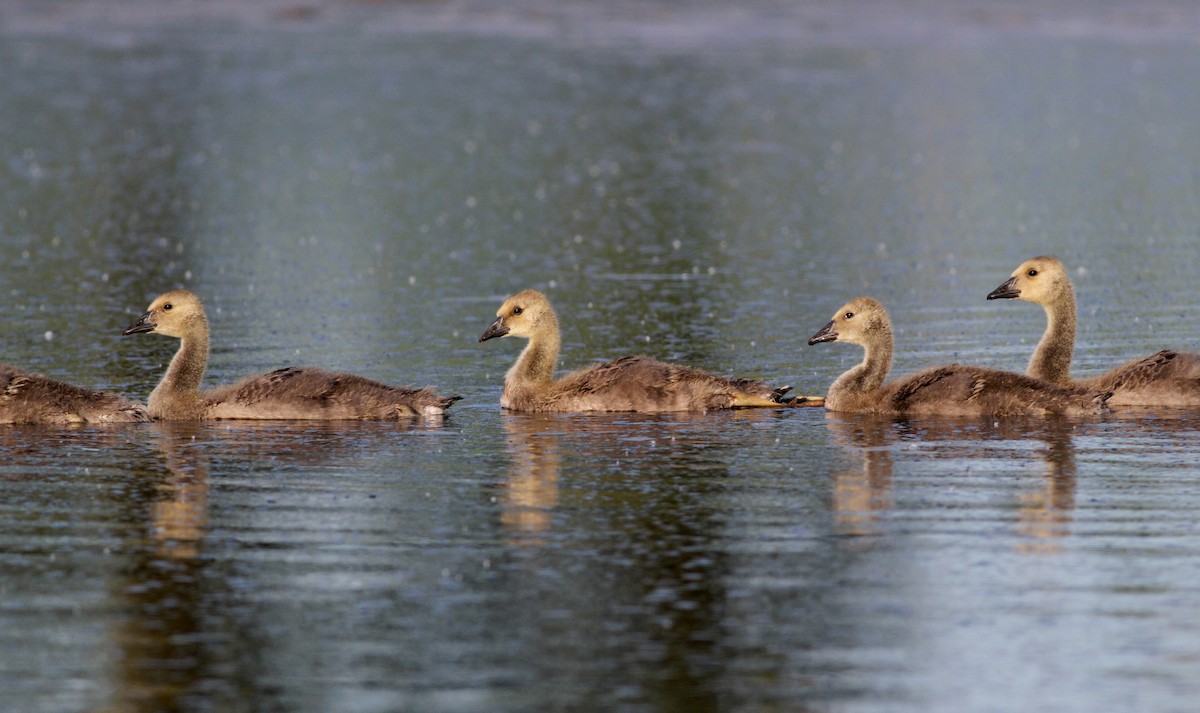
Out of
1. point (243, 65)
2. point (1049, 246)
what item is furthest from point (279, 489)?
point (243, 65)

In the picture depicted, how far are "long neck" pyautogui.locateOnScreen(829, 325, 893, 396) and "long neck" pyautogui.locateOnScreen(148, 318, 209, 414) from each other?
17.1 ft

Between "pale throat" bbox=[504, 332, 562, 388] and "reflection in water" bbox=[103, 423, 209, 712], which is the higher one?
"pale throat" bbox=[504, 332, 562, 388]

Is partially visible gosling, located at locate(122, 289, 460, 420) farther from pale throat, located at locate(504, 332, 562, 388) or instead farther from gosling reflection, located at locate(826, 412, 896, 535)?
gosling reflection, located at locate(826, 412, 896, 535)

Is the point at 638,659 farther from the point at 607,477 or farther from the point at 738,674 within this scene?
the point at 607,477

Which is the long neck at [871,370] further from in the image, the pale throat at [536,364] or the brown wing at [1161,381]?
the pale throat at [536,364]


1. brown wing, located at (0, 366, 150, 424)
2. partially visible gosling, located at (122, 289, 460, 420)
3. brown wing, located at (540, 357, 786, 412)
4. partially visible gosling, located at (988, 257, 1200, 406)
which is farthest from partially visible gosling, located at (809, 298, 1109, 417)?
brown wing, located at (0, 366, 150, 424)

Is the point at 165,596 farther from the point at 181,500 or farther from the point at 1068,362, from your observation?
the point at 1068,362

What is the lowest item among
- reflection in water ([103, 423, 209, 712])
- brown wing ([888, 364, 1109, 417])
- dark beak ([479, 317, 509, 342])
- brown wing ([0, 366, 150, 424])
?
reflection in water ([103, 423, 209, 712])

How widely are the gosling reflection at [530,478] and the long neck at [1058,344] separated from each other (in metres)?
4.26

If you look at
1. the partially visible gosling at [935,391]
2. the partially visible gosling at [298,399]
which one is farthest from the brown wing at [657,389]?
the partially visible gosling at [298,399]

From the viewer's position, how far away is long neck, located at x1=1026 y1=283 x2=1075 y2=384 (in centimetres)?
1741

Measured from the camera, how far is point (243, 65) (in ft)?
186

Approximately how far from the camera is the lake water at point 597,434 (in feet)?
32.6

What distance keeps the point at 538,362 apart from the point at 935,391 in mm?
3339
